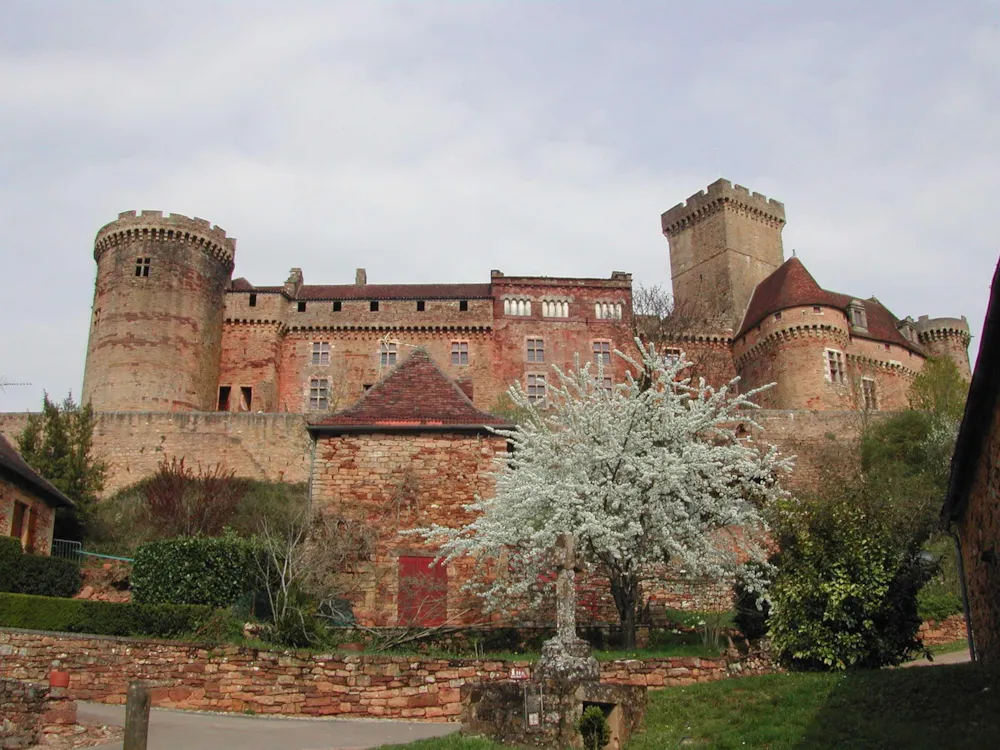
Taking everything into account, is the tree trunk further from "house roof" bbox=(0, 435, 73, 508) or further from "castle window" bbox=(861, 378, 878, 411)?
"castle window" bbox=(861, 378, 878, 411)

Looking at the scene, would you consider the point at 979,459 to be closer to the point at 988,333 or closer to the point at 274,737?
the point at 988,333

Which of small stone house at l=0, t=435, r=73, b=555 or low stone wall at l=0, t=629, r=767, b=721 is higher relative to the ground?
small stone house at l=0, t=435, r=73, b=555

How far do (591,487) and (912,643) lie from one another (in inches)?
218

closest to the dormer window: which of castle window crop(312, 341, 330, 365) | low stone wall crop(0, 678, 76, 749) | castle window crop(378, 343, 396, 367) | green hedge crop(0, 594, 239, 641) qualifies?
castle window crop(378, 343, 396, 367)

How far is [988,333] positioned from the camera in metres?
8.77

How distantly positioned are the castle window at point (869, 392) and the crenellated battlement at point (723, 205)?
53.2 feet

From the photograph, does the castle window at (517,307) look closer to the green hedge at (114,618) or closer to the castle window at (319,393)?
the castle window at (319,393)

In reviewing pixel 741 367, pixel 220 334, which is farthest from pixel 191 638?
pixel 741 367

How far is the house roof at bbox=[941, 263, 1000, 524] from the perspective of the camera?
8625 mm

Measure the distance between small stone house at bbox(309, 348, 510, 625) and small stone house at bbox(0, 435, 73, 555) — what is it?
878 cm

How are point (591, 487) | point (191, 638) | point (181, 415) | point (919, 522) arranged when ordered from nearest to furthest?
point (191, 638), point (591, 487), point (919, 522), point (181, 415)

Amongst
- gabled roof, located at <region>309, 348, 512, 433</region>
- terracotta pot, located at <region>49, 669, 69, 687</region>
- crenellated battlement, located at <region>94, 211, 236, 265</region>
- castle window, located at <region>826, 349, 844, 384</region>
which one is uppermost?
crenellated battlement, located at <region>94, 211, 236, 265</region>

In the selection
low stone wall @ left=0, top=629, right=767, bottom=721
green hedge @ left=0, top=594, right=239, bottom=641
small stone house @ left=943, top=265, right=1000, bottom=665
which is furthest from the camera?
green hedge @ left=0, top=594, right=239, bottom=641

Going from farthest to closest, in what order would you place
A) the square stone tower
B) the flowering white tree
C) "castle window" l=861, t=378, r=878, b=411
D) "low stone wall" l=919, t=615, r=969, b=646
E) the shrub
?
the square stone tower, "castle window" l=861, t=378, r=878, b=411, "low stone wall" l=919, t=615, r=969, b=646, the flowering white tree, the shrub
